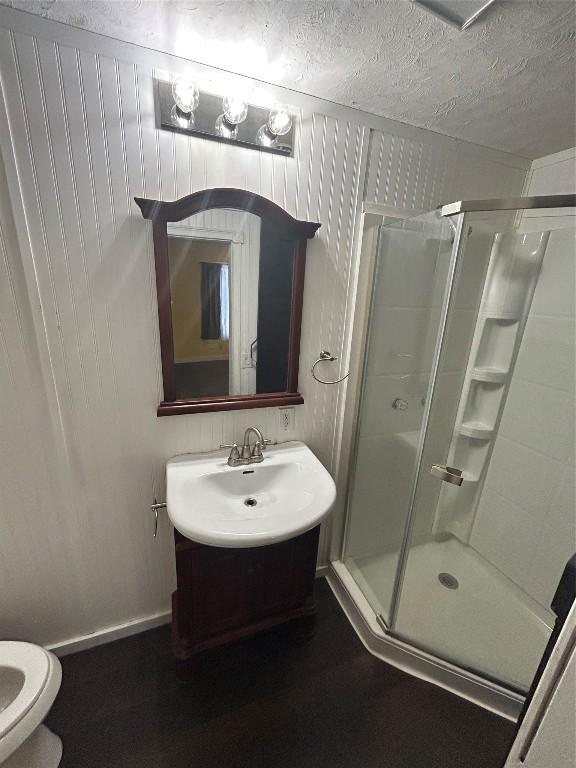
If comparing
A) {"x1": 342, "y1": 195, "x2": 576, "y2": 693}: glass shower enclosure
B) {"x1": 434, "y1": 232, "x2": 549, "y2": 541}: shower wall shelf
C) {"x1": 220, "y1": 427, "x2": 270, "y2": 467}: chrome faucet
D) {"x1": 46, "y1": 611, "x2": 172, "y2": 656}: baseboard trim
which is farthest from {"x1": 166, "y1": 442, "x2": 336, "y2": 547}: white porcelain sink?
{"x1": 434, "y1": 232, "x2": 549, "y2": 541}: shower wall shelf

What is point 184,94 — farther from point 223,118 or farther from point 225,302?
point 225,302

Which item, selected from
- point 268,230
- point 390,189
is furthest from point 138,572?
point 390,189

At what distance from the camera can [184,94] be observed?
93cm

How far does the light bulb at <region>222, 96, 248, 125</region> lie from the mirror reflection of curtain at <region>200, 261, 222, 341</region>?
1.46ft

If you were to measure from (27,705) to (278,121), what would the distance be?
1943mm

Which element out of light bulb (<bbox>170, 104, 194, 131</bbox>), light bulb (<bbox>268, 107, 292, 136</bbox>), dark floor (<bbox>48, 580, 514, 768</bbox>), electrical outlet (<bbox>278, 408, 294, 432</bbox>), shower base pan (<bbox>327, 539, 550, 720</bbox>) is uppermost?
light bulb (<bbox>268, 107, 292, 136</bbox>)

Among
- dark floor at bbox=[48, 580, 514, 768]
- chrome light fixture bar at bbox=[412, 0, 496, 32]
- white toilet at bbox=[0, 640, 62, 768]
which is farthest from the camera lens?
dark floor at bbox=[48, 580, 514, 768]

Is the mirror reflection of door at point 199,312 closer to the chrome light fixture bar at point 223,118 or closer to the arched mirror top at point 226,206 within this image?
the arched mirror top at point 226,206

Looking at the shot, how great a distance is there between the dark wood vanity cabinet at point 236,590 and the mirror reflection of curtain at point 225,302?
2.43 ft

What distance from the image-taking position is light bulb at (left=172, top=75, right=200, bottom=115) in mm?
931

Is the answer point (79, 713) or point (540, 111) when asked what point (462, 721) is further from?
point (540, 111)

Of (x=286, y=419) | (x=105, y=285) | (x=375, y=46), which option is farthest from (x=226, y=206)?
(x=286, y=419)

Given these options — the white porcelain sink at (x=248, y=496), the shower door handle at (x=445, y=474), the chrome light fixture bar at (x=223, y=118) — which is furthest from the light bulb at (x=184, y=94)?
the shower door handle at (x=445, y=474)

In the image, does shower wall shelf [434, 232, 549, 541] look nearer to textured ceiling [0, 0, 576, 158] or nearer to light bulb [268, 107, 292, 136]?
textured ceiling [0, 0, 576, 158]
